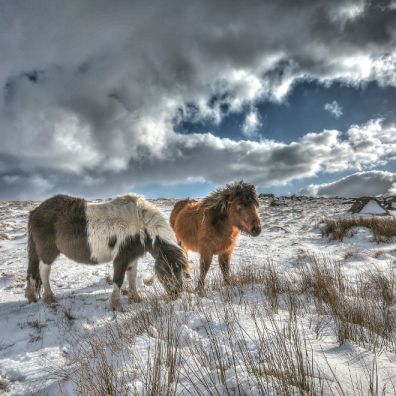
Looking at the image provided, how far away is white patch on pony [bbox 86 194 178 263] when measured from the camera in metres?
4.17

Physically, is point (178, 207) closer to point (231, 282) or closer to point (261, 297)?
point (231, 282)

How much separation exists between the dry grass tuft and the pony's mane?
5.86 m

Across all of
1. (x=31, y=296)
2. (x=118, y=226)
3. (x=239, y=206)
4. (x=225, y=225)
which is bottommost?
(x=31, y=296)

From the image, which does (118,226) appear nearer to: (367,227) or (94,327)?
(94,327)

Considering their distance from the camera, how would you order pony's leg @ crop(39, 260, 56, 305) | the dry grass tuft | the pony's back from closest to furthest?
pony's leg @ crop(39, 260, 56, 305) → the pony's back → the dry grass tuft

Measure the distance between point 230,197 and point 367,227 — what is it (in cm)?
724

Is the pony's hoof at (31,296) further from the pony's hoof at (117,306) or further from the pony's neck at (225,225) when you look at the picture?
the pony's neck at (225,225)

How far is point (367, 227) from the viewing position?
950cm

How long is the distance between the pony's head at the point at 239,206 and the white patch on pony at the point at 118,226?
1.11m

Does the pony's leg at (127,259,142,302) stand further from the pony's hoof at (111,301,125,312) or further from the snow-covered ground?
the pony's hoof at (111,301,125,312)

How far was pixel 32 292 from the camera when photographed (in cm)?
425

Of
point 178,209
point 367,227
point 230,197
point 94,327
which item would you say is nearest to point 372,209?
point 367,227

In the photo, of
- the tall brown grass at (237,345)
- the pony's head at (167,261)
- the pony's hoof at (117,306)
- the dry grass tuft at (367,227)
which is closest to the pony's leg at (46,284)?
the pony's hoof at (117,306)

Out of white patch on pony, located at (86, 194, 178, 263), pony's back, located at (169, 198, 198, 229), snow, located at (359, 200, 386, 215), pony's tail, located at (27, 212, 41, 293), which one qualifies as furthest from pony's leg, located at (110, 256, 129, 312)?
snow, located at (359, 200, 386, 215)
